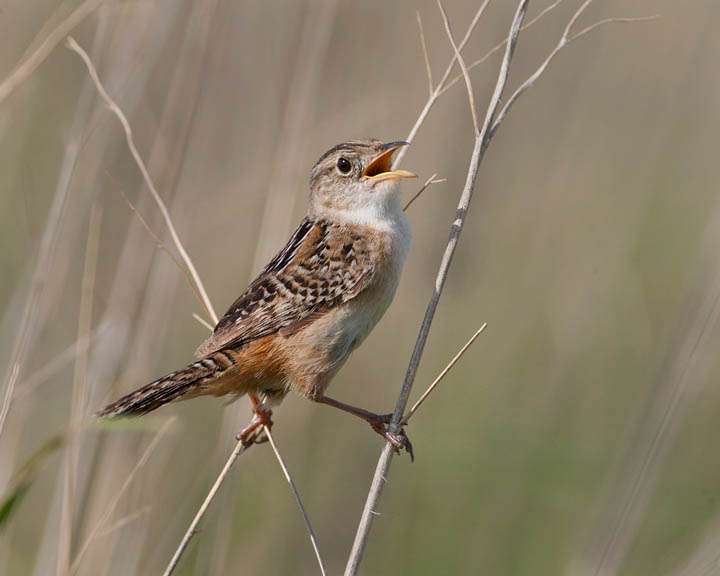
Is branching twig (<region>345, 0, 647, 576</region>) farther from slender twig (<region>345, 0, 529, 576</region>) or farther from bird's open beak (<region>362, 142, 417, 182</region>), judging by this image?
bird's open beak (<region>362, 142, 417, 182</region>)

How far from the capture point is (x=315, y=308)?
9.93ft

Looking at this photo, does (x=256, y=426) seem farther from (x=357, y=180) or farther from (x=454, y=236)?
(x=454, y=236)

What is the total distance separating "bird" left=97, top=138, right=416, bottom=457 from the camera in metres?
2.96

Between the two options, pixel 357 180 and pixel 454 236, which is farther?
pixel 357 180

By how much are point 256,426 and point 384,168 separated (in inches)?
41.6

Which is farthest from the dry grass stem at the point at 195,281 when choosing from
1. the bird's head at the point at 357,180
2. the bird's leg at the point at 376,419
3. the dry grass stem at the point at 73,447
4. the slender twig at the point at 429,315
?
the bird's head at the point at 357,180

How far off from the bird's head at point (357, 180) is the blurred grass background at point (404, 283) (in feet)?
0.41

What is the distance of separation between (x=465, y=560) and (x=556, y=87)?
2.71 meters

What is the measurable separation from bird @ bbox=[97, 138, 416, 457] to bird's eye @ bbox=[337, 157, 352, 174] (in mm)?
40

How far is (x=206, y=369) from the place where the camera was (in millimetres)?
2857

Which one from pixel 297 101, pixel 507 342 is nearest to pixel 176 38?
pixel 297 101

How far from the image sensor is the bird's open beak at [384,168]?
2.98 metres

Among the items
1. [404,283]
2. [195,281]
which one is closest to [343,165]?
[195,281]

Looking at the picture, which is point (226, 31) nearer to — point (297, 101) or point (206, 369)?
point (297, 101)
